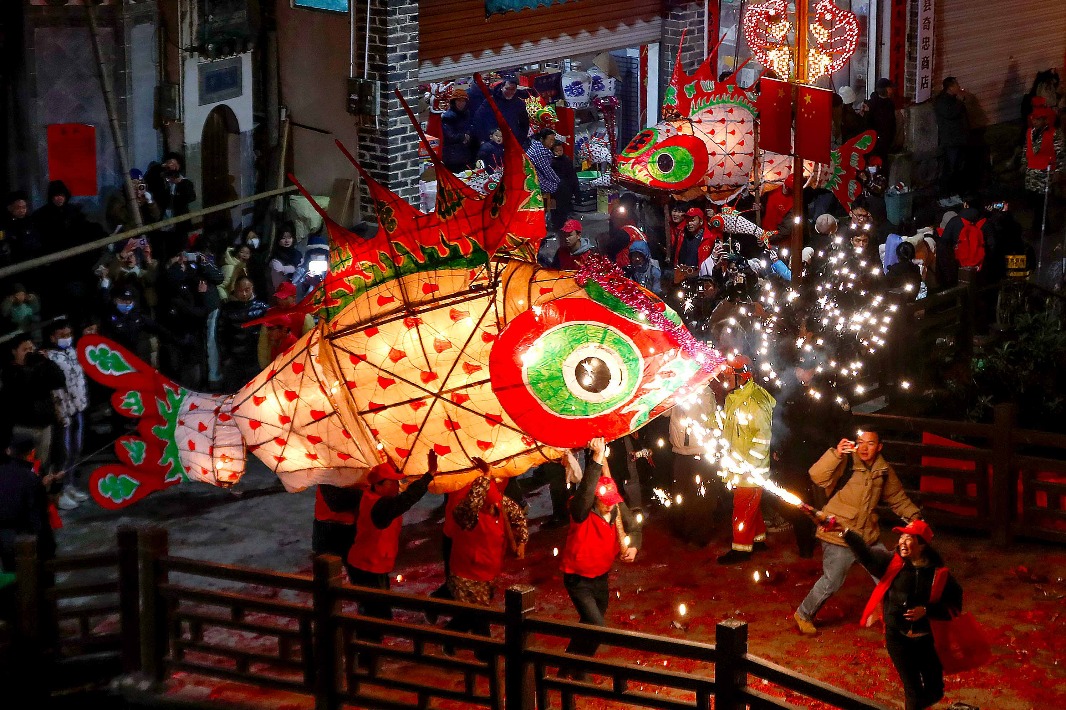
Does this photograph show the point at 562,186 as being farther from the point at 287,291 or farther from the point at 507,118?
the point at 287,291

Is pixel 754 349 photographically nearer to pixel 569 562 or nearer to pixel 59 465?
pixel 569 562

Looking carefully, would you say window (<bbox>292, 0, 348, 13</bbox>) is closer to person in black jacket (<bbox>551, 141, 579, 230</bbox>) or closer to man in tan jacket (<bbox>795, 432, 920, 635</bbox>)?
person in black jacket (<bbox>551, 141, 579, 230</bbox>)

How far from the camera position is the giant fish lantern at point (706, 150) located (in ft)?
51.5

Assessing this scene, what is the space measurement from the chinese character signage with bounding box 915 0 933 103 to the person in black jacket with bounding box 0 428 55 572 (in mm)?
15257

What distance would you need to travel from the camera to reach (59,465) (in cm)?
1148

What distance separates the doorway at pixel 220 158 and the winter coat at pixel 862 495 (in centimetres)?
937

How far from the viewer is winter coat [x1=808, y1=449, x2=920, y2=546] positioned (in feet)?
27.5

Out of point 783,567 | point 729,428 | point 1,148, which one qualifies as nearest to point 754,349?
point 729,428

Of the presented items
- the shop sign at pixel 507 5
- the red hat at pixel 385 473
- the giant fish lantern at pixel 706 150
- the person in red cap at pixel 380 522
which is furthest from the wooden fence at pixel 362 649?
the shop sign at pixel 507 5

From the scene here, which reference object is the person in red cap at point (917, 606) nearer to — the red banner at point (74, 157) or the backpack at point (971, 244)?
the backpack at point (971, 244)

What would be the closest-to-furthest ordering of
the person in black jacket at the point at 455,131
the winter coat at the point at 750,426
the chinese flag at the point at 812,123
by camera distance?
1. the winter coat at the point at 750,426
2. the chinese flag at the point at 812,123
3. the person in black jacket at the point at 455,131

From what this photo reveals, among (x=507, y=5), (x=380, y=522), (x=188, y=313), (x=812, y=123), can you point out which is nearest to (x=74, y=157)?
(x=188, y=313)

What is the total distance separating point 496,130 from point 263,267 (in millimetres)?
3610

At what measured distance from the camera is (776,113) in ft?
41.1
